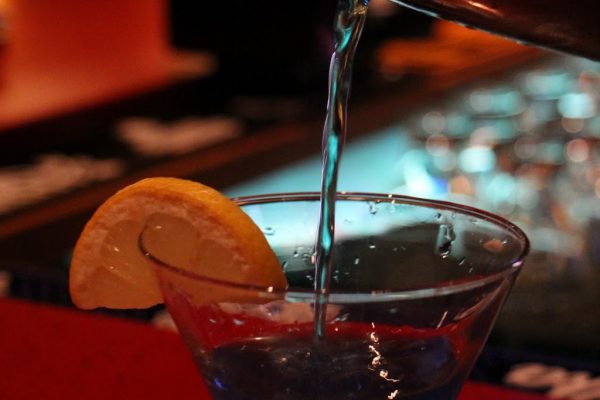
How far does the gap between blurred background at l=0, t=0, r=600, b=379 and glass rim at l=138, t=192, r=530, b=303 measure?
914mm

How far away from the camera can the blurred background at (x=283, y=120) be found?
2.13 m

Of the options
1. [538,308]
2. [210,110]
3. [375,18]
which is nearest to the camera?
[538,308]

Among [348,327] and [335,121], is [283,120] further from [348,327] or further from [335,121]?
[348,327]

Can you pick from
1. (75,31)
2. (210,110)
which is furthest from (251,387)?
(75,31)

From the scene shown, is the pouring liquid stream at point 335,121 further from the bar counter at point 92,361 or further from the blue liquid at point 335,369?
the bar counter at point 92,361

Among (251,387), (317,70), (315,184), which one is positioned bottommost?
(315,184)

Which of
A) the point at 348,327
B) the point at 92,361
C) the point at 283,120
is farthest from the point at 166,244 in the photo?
the point at 283,120

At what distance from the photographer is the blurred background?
2127 mm

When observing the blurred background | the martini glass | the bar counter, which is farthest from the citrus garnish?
the blurred background

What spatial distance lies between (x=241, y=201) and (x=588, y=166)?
214cm

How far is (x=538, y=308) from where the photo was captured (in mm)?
1647

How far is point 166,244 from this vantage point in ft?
2.04

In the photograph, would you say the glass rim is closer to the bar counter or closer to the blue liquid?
the blue liquid

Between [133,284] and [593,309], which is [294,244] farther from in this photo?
[593,309]
